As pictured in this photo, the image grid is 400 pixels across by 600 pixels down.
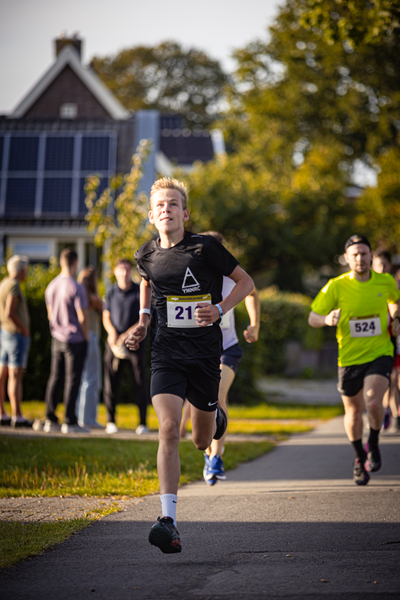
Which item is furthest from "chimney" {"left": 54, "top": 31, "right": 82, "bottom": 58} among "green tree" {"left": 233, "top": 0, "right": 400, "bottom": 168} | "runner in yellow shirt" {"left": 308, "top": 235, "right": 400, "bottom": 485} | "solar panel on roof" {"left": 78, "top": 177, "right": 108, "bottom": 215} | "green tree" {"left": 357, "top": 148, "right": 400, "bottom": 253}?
"runner in yellow shirt" {"left": 308, "top": 235, "right": 400, "bottom": 485}

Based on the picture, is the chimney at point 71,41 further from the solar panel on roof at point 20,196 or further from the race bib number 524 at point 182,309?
the race bib number 524 at point 182,309

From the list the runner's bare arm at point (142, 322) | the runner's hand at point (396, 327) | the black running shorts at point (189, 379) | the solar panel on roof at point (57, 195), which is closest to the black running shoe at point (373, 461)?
the runner's hand at point (396, 327)

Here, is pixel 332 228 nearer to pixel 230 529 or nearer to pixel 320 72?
pixel 320 72

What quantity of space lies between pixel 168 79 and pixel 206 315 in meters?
48.4

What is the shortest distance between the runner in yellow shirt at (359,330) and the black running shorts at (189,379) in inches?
81.7

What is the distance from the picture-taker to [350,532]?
471 cm

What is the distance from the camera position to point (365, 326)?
6.52 metres

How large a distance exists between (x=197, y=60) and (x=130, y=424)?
43.9 m

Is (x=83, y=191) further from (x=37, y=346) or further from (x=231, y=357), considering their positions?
(x=231, y=357)

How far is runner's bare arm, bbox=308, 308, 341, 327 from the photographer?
6175 mm

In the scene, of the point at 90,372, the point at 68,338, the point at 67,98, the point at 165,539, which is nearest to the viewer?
the point at 165,539

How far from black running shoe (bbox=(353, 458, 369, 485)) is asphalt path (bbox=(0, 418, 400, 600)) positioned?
3.8 inches

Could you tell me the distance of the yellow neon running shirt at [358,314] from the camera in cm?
653

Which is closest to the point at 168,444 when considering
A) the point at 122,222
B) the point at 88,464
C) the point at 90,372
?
the point at 88,464
